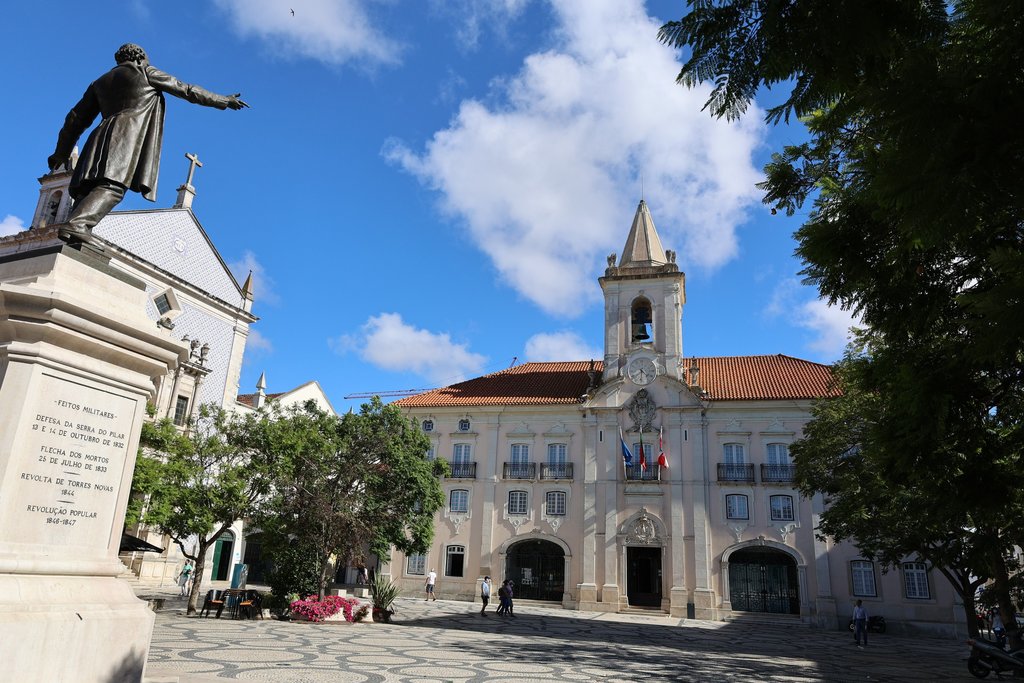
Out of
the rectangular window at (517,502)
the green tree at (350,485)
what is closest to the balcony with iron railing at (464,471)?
the rectangular window at (517,502)

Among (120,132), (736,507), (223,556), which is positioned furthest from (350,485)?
(736,507)

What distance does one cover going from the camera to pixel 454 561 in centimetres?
3144

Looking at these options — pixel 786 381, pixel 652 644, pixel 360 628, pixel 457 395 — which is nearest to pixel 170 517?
pixel 360 628

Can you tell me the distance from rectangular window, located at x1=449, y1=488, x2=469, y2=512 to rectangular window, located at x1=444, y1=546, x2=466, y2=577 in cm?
176

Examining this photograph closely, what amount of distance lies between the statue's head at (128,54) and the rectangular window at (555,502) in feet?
89.9

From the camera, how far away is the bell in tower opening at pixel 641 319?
33.0 m

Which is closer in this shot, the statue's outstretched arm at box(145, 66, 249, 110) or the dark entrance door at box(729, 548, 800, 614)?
the statue's outstretched arm at box(145, 66, 249, 110)

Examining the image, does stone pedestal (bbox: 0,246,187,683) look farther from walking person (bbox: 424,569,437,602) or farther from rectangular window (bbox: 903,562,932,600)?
rectangular window (bbox: 903,562,932,600)

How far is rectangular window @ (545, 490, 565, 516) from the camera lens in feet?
101

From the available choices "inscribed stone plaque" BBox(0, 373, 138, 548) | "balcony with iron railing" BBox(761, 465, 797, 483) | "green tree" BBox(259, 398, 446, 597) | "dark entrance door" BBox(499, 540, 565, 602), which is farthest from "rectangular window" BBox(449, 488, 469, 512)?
"inscribed stone plaque" BBox(0, 373, 138, 548)

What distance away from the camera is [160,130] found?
19.1 feet

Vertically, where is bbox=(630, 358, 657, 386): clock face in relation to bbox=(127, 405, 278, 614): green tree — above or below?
above

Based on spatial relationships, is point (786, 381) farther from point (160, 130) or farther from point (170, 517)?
point (160, 130)

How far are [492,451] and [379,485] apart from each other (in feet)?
38.8
